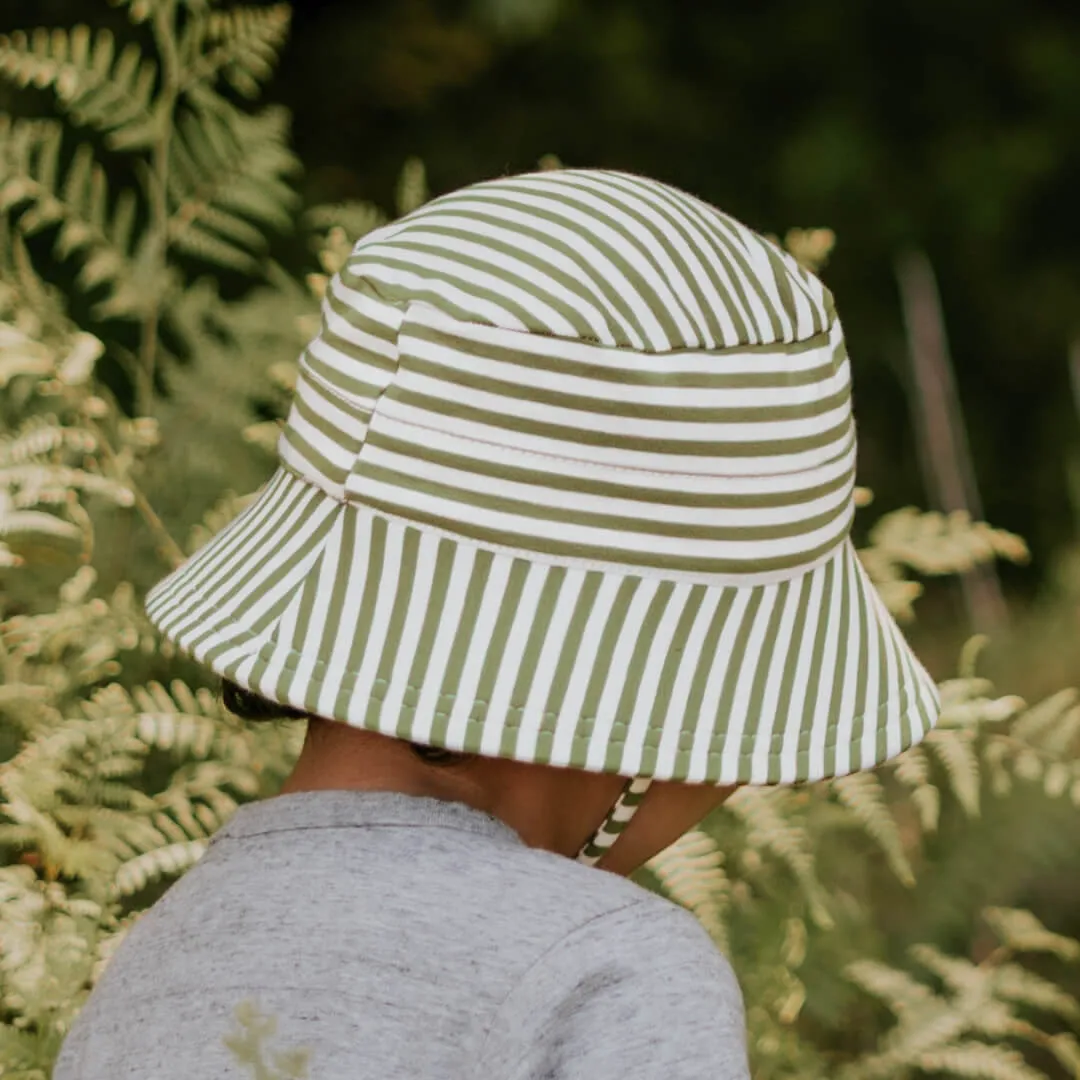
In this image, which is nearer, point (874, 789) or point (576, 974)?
point (576, 974)

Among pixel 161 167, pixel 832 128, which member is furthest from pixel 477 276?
pixel 832 128

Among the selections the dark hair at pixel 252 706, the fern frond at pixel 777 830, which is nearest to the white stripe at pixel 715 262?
the dark hair at pixel 252 706

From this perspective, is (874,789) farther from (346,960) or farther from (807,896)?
(346,960)

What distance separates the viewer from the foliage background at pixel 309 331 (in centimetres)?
180

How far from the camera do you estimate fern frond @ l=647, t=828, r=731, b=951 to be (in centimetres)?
190

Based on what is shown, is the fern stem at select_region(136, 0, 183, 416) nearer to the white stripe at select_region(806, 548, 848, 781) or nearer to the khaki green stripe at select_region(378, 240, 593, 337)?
the khaki green stripe at select_region(378, 240, 593, 337)

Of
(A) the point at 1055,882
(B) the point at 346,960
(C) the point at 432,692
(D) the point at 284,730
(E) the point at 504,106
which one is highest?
(E) the point at 504,106

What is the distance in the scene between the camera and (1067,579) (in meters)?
3.62

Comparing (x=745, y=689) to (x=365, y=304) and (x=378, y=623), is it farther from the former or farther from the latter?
(x=365, y=304)

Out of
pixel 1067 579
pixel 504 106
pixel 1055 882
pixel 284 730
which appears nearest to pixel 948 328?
pixel 504 106

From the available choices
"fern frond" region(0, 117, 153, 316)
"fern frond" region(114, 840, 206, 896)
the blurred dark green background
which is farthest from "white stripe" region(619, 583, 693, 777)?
the blurred dark green background

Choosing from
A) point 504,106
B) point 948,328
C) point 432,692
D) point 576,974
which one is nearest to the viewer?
point 576,974

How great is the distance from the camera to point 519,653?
1.22m

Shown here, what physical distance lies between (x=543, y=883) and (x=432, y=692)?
18 cm
